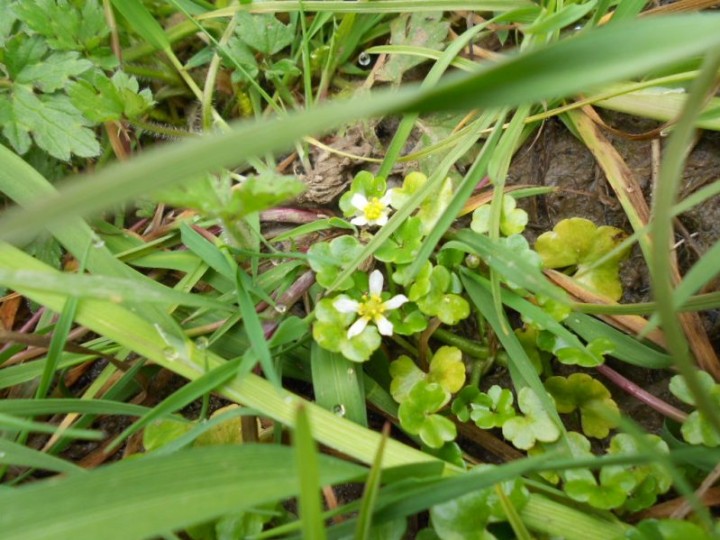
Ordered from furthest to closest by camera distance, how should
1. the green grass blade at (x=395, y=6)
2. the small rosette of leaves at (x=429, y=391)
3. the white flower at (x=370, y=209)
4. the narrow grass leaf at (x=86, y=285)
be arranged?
the green grass blade at (x=395, y=6) → the white flower at (x=370, y=209) → the small rosette of leaves at (x=429, y=391) → the narrow grass leaf at (x=86, y=285)

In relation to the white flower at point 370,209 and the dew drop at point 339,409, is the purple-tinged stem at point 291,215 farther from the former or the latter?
the dew drop at point 339,409

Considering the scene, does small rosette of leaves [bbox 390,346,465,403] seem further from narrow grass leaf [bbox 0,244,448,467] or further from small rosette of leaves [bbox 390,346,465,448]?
narrow grass leaf [bbox 0,244,448,467]

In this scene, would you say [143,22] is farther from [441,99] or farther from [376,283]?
[441,99]

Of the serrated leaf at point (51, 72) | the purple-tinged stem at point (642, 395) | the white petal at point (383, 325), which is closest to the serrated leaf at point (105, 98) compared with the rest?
the serrated leaf at point (51, 72)

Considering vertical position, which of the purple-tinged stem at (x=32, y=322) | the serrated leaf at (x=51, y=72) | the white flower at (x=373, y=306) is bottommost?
the white flower at (x=373, y=306)

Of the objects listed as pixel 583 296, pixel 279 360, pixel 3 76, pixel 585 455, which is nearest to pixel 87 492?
pixel 279 360

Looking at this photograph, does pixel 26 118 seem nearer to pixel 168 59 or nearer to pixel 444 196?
pixel 168 59
